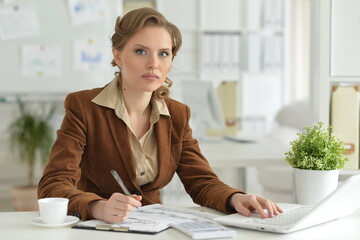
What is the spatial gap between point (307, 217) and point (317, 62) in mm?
1029

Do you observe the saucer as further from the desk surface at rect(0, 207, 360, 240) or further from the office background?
the office background

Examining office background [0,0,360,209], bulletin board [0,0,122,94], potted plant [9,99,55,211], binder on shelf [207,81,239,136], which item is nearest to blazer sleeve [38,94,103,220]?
office background [0,0,360,209]

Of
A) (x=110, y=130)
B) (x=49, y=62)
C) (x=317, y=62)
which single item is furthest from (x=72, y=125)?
(x=49, y=62)

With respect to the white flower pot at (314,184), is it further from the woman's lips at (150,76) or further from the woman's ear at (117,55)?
the woman's ear at (117,55)

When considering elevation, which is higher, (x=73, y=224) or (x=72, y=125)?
(x=72, y=125)

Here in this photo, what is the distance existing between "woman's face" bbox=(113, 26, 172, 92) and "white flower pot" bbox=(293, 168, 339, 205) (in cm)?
47

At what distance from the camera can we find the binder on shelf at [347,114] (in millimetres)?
2203

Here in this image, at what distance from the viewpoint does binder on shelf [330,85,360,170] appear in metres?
2.20

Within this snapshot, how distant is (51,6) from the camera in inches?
169

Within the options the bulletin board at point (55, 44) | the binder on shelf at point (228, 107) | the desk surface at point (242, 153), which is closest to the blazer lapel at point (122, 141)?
the desk surface at point (242, 153)

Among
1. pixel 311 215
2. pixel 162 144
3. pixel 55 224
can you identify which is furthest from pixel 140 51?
pixel 311 215

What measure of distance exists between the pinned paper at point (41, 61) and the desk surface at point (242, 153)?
5.09 feet

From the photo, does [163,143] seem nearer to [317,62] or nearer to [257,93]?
[317,62]

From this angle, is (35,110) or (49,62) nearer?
(49,62)
